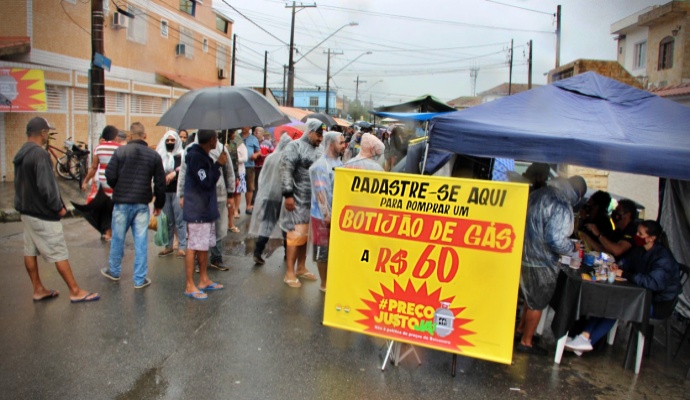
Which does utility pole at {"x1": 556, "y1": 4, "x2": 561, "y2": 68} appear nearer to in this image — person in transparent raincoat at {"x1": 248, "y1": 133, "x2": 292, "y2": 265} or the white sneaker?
person in transparent raincoat at {"x1": 248, "y1": 133, "x2": 292, "y2": 265}

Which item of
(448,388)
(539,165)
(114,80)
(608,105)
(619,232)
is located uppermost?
(114,80)

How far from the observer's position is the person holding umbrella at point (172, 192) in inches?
259

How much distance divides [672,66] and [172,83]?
25152 mm

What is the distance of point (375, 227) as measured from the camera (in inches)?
151

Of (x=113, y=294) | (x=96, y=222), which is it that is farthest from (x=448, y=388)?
(x=96, y=222)

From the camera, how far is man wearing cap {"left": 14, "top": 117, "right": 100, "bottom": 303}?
460 cm

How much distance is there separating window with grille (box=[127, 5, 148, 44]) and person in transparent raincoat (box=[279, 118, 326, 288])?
1713 centimetres

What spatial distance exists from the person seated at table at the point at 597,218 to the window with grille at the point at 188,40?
23.6 meters

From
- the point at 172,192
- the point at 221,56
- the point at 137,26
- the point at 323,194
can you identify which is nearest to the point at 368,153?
the point at 323,194

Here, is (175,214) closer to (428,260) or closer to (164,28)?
(428,260)

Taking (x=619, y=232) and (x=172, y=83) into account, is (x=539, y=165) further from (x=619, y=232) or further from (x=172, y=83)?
(x=172, y=83)

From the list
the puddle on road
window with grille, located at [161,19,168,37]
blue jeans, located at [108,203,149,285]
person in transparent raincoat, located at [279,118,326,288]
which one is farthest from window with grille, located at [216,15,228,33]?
the puddle on road

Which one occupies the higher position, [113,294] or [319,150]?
[319,150]

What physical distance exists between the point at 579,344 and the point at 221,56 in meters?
29.9
